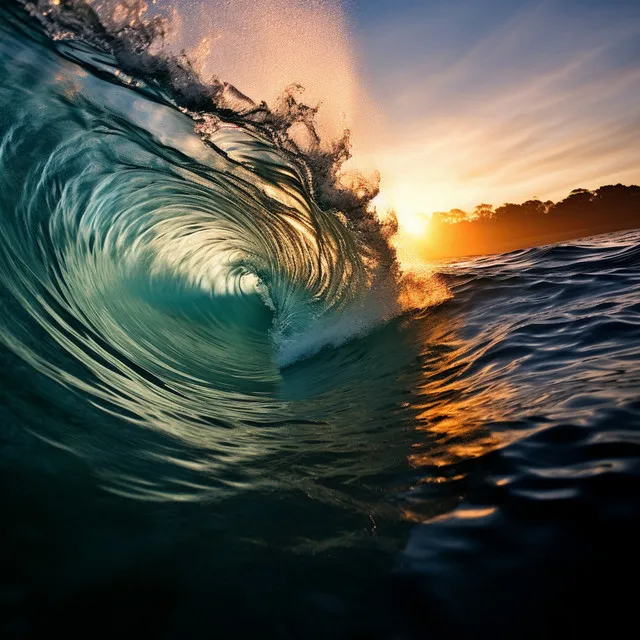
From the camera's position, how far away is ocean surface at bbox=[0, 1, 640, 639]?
1.41m

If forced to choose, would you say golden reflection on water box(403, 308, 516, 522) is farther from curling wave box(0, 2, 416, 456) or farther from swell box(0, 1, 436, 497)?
curling wave box(0, 2, 416, 456)

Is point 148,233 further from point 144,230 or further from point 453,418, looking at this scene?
point 453,418

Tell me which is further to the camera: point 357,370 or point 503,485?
point 357,370

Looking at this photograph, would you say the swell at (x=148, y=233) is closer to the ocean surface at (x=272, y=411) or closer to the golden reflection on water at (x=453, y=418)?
the ocean surface at (x=272, y=411)

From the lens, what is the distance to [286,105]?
4984 mm

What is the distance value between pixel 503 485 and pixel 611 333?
2.37 m

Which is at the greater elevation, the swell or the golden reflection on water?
the swell

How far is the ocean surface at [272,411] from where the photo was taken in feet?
4.63

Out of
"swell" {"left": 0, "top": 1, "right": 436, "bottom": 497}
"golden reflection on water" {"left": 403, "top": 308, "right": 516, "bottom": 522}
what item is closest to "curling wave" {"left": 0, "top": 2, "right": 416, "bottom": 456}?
"swell" {"left": 0, "top": 1, "right": 436, "bottom": 497}

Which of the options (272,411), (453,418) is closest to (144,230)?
(272,411)

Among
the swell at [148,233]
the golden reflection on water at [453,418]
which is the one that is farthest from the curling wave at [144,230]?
the golden reflection on water at [453,418]

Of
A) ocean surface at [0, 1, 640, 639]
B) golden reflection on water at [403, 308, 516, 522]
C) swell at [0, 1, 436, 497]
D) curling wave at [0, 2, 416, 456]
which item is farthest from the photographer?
curling wave at [0, 2, 416, 456]

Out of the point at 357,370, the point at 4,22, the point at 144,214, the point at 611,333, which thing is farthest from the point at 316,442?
the point at 144,214

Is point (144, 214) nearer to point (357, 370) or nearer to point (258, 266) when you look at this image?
point (258, 266)
